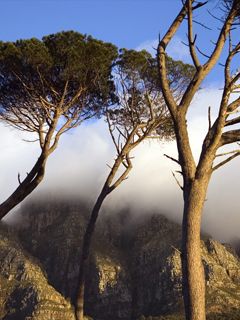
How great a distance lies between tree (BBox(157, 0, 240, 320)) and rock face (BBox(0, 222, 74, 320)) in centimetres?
17377

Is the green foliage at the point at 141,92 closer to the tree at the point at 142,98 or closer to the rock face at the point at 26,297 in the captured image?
the tree at the point at 142,98

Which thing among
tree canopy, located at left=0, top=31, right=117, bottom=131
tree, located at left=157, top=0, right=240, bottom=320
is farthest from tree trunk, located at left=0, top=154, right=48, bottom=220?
tree, located at left=157, top=0, right=240, bottom=320

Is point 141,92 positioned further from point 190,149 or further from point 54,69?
point 190,149

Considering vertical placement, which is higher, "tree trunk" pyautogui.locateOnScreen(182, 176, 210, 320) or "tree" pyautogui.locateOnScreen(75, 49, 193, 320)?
"tree" pyautogui.locateOnScreen(75, 49, 193, 320)

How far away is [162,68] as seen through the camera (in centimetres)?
884

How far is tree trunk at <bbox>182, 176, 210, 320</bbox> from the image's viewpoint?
7465mm

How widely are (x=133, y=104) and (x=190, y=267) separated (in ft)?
64.3

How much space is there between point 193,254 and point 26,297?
183744 mm

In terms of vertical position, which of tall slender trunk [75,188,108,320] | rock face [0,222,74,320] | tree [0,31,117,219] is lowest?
rock face [0,222,74,320]

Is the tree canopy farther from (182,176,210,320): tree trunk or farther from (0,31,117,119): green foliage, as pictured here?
(182,176,210,320): tree trunk

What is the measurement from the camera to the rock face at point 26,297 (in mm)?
178000

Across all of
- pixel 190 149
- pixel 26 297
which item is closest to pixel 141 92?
pixel 190 149

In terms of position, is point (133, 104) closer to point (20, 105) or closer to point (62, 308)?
point (20, 105)

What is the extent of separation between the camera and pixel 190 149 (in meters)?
8.30
